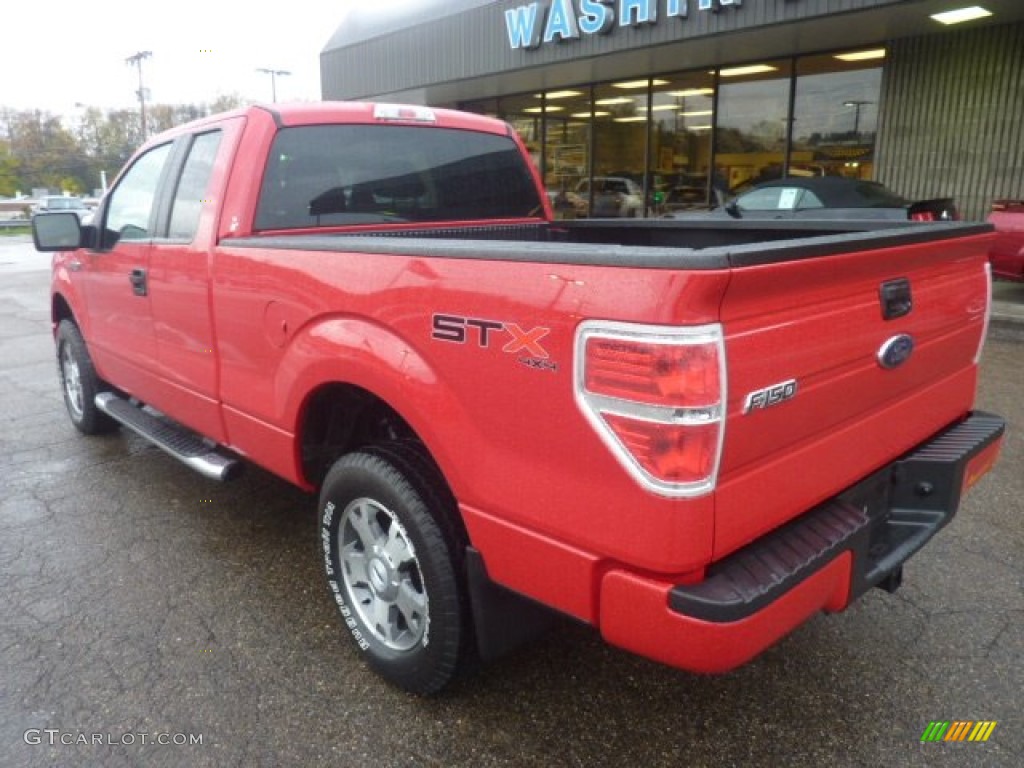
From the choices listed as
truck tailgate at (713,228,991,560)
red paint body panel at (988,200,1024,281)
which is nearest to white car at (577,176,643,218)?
red paint body panel at (988,200,1024,281)

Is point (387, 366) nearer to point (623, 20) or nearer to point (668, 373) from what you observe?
point (668, 373)

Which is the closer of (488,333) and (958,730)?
(488,333)

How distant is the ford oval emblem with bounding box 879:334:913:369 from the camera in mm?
2162

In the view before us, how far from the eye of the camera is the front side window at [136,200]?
3916mm

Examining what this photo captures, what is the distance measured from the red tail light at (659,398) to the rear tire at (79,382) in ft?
13.8

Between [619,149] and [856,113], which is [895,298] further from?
[619,149]

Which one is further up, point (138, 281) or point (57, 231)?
point (57, 231)

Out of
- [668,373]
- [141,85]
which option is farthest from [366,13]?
[141,85]

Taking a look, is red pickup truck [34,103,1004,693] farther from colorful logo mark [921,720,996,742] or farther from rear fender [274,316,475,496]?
colorful logo mark [921,720,996,742]

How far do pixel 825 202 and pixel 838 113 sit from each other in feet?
12.8

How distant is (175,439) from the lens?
3.79m

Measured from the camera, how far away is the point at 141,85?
59938 millimetres

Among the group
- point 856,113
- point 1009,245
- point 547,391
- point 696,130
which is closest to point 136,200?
point 547,391

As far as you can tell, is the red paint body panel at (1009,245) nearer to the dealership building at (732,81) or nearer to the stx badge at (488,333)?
the dealership building at (732,81)
